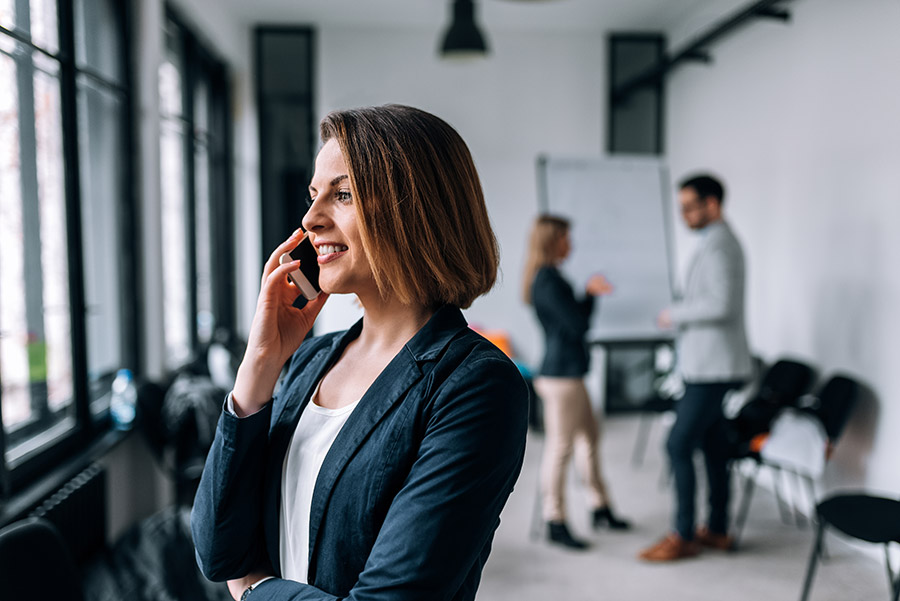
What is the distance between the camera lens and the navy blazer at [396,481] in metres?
0.77

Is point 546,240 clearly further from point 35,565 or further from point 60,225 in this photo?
point 35,565

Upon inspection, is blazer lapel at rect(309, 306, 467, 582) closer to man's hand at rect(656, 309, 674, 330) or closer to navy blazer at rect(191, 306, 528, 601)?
navy blazer at rect(191, 306, 528, 601)

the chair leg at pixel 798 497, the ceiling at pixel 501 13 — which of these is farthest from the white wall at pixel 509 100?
the chair leg at pixel 798 497

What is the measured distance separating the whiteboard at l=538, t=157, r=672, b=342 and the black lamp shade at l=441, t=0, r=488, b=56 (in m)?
0.94

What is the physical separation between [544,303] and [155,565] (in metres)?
2.00

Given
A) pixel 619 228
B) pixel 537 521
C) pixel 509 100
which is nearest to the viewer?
pixel 537 521

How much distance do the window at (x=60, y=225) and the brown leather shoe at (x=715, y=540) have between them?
2922 mm

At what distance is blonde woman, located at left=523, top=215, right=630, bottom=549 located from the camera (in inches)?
124

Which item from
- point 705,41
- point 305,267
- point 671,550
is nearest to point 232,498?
point 305,267

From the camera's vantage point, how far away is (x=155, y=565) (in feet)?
8.60

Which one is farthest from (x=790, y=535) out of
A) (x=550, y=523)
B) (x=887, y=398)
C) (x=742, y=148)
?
(x=742, y=148)

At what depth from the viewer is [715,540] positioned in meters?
3.23

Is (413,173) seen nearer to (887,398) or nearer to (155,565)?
(155,565)

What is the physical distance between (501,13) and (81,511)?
4.69 m
